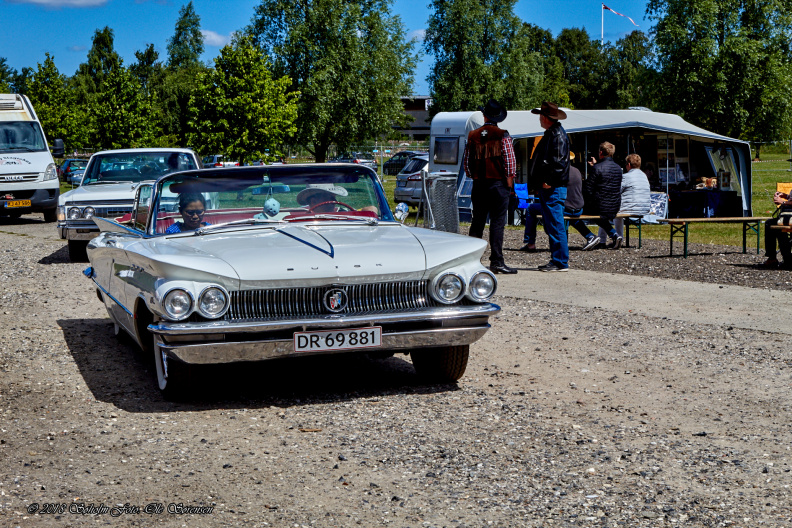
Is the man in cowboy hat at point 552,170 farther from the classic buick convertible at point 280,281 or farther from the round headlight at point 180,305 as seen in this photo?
the round headlight at point 180,305

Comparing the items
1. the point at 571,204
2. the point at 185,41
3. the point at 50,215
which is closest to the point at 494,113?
the point at 571,204

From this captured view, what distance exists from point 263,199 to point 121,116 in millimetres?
40241

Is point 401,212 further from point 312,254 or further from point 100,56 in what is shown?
point 100,56

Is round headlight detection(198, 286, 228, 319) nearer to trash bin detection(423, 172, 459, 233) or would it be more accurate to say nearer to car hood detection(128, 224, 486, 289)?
car hood detection(128, 224, 486, 289)

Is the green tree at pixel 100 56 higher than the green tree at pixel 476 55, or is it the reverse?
the green tree at pixel 100 56

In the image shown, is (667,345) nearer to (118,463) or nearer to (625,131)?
(118,463)

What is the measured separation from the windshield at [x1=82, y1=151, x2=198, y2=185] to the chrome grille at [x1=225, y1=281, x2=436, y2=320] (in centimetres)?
939

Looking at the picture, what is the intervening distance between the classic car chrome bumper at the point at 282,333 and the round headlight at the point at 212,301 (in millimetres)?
62

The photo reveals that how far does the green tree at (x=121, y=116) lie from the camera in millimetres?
44219

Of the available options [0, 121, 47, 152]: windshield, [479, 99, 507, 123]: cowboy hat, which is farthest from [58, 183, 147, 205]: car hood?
[0, 121, 47, 152]: windshield

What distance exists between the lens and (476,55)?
62.2 m

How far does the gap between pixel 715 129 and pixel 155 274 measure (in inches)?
1754

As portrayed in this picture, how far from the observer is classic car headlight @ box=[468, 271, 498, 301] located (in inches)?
220

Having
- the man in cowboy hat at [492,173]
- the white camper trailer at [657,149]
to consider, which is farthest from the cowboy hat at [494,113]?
the white camper trailer at [657,149]
